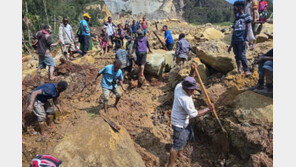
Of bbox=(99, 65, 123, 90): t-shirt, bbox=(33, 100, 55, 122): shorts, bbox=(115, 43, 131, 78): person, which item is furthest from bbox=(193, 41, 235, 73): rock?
bbox=(33, 100, 55, 122): shorts

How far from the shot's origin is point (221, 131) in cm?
391

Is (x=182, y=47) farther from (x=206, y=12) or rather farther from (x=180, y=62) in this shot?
(x=206, y=12)

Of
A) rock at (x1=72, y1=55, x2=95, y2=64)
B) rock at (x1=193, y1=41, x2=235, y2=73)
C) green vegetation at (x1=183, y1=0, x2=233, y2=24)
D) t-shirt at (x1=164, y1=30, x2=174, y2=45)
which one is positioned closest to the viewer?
rock at (x1=193, y1=41, x2=235, y2=73)

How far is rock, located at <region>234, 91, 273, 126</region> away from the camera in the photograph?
336 centimetres

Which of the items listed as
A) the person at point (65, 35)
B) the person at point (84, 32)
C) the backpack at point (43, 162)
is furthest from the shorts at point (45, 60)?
the backpack at point (43, 162)

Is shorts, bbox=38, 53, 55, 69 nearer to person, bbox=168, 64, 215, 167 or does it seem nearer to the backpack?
the backpack

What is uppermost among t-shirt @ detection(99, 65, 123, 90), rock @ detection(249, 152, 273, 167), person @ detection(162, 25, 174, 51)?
person @ detection(162, 25, 174, 51)

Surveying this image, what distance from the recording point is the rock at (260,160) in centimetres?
299

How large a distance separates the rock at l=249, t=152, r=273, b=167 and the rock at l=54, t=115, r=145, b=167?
6.69 ft

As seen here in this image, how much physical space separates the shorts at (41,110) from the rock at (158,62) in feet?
13.8

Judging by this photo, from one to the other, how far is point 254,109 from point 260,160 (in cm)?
93

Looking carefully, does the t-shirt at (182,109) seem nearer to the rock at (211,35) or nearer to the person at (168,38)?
the person at (168,38)

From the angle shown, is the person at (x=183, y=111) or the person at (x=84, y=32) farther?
the person at (x=84, y=32)

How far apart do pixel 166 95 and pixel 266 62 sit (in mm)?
3980
